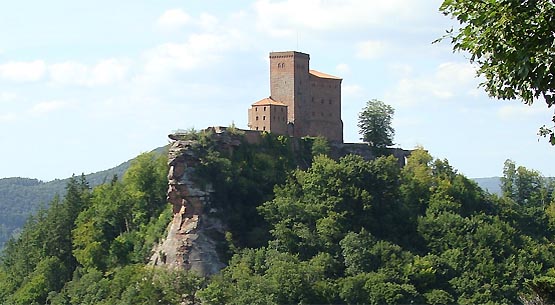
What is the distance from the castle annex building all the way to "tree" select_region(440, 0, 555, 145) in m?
56.9

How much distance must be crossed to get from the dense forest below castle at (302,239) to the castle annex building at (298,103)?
5.57 ft

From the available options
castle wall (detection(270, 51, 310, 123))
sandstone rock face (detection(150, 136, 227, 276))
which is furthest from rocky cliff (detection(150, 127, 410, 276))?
castle wall (detection(270, 51, 310, 123))

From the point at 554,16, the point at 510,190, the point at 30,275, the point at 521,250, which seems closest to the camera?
the point at 554,16

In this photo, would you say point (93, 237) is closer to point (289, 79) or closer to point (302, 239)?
point (302, 239)

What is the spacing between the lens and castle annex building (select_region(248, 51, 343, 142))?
73375mm

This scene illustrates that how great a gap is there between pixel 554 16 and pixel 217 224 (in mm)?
53650

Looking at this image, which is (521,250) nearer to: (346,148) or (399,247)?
(399,247)

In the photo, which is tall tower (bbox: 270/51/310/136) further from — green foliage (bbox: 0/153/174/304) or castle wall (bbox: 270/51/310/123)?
green foliage (bbox: 0/153/174/304)

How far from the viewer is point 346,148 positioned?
7612 centimetres

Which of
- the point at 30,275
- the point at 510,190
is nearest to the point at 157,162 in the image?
the point at 30,275

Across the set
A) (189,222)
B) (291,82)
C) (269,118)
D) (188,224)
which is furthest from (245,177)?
(291,82)

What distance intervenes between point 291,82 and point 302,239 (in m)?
12.0

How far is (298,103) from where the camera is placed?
74.2 meters

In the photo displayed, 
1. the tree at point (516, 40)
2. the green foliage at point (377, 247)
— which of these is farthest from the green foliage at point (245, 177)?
the tree at point (516, 40)
